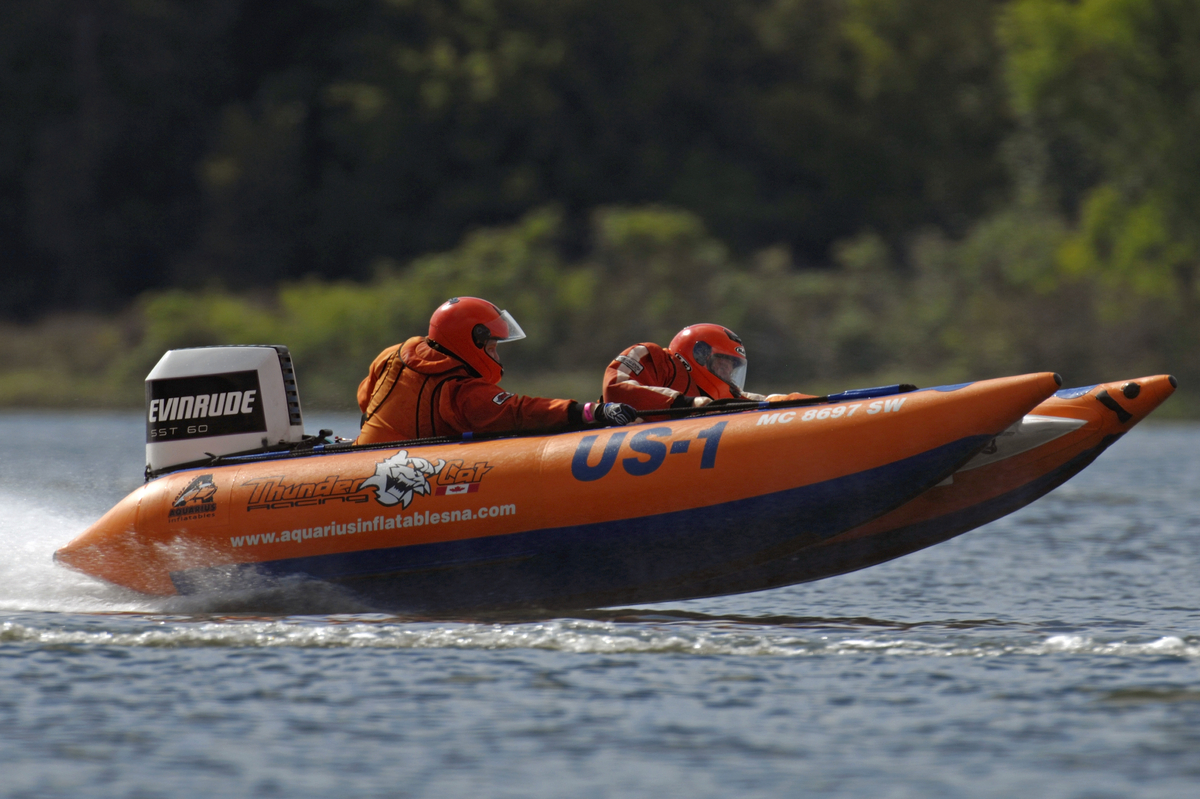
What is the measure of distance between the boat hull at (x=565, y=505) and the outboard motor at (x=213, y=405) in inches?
10.3

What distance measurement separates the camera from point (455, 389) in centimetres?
885

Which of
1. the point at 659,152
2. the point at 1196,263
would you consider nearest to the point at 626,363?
the point at 1196,263

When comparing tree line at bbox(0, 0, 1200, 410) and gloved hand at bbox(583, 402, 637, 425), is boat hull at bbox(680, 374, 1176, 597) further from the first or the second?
tree line at bbox(0, 0, 1200, 410)

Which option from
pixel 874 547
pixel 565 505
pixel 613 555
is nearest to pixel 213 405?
pixel 565 505

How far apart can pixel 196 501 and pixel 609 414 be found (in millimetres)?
2175

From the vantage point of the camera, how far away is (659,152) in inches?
1716

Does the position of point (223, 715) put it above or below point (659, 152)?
below

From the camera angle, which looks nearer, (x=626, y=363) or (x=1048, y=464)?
(x=1048, y=464)

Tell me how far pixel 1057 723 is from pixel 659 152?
38.2 metres

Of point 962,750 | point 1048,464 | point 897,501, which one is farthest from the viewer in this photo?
point 1048,464

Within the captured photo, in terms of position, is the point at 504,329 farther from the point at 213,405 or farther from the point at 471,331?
the point at 213,405

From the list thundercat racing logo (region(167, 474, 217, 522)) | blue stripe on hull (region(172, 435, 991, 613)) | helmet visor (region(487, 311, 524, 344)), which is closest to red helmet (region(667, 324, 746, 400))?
helmet visor (region(487, 311, 524, 344))

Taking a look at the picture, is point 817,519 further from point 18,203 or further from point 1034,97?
point 18,203

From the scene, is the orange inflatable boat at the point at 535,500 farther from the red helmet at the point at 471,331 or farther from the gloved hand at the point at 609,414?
the red helmet at the point at 471,331
